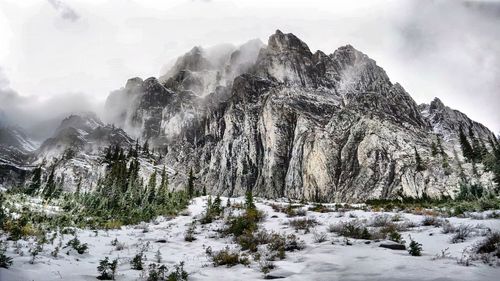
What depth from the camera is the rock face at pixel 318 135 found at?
106 m

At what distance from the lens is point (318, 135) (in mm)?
128000

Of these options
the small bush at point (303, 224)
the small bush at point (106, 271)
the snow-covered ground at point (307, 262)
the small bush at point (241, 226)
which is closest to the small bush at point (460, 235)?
the snow-covered ground at point (307, 262)

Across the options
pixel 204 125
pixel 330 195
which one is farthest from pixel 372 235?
pixel 204 125

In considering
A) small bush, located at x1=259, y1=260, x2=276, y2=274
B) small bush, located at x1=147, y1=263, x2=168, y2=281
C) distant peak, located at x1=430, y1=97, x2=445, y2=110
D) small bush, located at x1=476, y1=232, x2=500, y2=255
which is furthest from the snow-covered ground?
distant peak, located at x1=430, y1=97, x2=445, y2=110

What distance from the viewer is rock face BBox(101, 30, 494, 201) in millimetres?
106031

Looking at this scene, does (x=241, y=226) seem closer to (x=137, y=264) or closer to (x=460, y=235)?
(x=137, y=264)

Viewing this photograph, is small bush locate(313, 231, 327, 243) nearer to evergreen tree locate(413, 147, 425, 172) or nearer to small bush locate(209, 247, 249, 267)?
small bush locate(209, 247, 249, 267)

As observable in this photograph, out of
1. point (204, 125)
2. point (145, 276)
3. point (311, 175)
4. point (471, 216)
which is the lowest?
point (145, 276)

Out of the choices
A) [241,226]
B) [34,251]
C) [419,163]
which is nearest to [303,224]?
[241,226]

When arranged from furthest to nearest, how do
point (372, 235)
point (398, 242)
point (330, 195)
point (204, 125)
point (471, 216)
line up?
1. point (204, 125)
2. point (330, 195)
3. point (471, 216)
4. point (372, 235)
5. point (398, 242)

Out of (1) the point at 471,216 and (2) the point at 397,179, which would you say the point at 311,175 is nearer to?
(2) the point at 397,179

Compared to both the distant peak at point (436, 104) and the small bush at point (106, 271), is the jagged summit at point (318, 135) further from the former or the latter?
the small bush at point (106, 271)

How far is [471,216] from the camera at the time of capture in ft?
60.1

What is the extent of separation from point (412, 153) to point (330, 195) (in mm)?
26399
